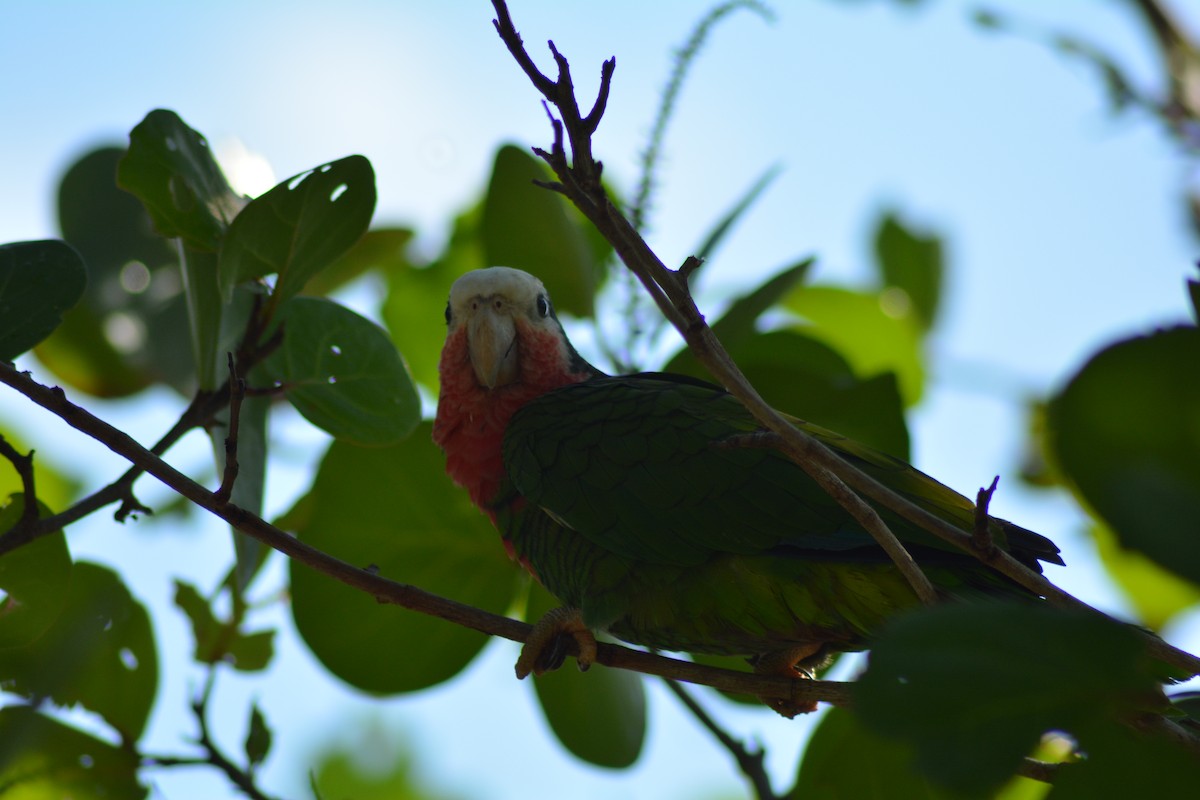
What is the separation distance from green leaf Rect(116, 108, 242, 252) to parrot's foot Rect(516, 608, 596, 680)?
3.39 feet

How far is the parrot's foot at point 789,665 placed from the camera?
213cm

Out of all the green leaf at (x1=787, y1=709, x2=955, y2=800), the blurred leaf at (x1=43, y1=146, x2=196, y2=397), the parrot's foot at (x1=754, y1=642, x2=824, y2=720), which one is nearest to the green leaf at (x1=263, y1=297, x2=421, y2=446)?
the blurred leaf at (x1=43, y1=146, x2=196, y2=397)

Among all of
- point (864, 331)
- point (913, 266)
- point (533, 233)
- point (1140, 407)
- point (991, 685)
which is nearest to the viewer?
point (991, 685)

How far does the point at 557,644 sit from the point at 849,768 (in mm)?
636

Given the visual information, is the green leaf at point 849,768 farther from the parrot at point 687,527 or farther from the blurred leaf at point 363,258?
the blurred leaf at point 363,258

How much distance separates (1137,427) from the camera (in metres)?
1.10

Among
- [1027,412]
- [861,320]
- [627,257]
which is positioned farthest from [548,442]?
[1027,412]

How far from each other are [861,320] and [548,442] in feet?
4.02

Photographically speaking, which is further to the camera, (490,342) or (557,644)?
(490,342)

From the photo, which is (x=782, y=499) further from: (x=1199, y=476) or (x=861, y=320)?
(x=861, y=320)

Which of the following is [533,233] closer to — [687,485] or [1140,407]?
[687,485]

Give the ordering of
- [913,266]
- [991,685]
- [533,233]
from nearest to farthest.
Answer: [991,685]
[533,233]
[913,266]

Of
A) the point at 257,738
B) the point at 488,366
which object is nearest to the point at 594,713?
the point at 257,738

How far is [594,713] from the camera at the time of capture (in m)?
2.24
